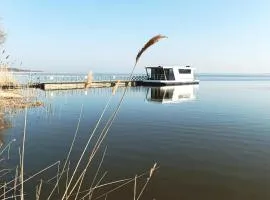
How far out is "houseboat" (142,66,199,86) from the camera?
54781mm

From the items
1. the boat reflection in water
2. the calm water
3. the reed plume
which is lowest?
the calm water

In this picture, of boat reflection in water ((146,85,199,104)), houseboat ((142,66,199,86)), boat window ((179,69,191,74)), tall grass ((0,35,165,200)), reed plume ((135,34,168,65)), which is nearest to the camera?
reed plume ((135,34,168,65))

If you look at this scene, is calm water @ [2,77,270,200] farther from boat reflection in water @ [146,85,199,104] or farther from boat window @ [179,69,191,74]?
boat window @ [179,69,191,74]

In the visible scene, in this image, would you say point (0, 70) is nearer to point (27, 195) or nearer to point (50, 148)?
point (50, 148)

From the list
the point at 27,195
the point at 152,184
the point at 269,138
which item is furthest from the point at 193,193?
the point at 269,138

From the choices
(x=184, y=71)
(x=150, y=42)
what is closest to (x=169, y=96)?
(x=184, y=71)

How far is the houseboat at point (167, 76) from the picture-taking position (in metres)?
54.8

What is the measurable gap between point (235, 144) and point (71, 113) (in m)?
11.2

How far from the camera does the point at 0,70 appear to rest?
91.6 ft

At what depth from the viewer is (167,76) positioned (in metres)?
56.1

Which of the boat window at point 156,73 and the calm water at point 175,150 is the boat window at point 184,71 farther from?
the calm water at point 175,150

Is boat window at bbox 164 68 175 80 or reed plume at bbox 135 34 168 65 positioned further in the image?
boat window at bbox 164 68 175 80

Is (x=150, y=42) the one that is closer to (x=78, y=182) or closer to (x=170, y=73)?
(x=78, y=182)

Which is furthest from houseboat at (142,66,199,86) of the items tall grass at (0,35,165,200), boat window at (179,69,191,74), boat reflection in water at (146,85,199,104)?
tall grass at (0,35,165,200)
